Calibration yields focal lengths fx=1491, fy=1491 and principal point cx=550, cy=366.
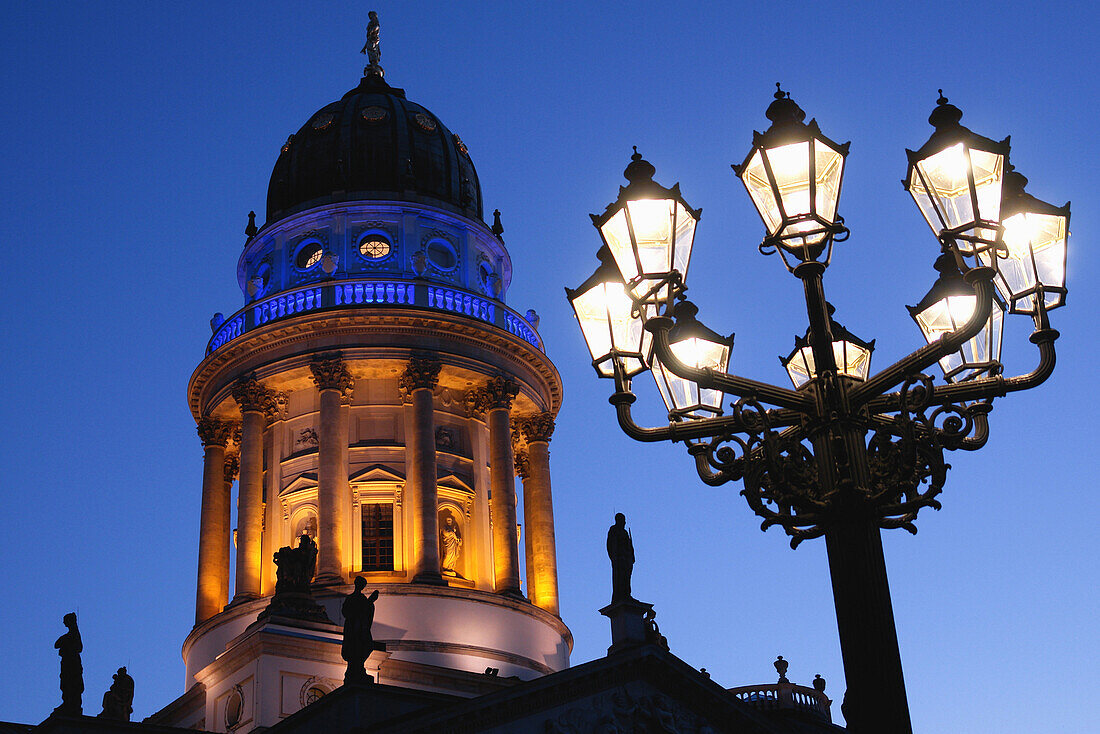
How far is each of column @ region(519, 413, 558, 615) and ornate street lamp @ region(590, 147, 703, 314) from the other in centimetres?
3587

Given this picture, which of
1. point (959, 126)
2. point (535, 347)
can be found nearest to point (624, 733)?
point (535, 347)

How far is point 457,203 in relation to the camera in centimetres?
5244

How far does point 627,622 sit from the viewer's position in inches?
1321

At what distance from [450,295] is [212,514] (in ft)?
34.5

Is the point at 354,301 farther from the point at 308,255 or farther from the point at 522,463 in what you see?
the point at 522,463

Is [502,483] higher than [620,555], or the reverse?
[502,483]

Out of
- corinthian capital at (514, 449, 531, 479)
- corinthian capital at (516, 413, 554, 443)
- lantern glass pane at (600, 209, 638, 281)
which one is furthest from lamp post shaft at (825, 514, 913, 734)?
corinthian capital at (514, 449, 531, 479)

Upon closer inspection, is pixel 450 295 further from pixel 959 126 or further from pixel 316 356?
pixel 959 126

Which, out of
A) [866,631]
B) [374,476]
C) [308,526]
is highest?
[374,476]

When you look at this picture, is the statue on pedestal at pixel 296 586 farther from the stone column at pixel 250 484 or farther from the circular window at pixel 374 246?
the circular window at pixel 374 246

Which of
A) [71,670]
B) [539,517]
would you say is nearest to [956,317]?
[71,670]

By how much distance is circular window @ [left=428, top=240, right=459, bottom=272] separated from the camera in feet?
167

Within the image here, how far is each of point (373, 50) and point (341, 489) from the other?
21187mm

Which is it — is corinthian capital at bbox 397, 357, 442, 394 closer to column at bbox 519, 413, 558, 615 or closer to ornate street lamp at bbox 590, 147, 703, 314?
column at bbox 519, 413, 558, 615
